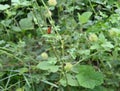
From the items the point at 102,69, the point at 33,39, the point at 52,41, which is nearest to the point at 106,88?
the point at 102,69

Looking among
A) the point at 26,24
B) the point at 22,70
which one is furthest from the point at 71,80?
the point at 26,24

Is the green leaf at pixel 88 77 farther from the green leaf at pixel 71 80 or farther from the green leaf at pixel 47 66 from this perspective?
the green leaf at pixel 47 66

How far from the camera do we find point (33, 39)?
6.10 feet

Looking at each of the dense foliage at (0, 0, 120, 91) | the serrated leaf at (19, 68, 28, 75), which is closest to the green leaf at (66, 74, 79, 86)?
the dense foliage at (0, 0, 120, 91)

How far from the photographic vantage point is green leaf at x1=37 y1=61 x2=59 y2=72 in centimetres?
153

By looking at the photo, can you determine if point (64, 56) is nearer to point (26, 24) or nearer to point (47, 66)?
point (47, 66)

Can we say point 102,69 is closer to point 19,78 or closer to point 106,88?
point 106,88

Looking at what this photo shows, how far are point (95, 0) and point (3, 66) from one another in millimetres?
659

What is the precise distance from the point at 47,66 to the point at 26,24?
18.4 inches

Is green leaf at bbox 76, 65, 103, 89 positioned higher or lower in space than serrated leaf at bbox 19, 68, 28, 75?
lower

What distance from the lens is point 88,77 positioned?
161 centimetres

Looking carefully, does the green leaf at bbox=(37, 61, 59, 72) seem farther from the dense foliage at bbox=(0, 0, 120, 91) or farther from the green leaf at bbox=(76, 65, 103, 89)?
the green leaf at bbox=(76, 65, 103, 89)

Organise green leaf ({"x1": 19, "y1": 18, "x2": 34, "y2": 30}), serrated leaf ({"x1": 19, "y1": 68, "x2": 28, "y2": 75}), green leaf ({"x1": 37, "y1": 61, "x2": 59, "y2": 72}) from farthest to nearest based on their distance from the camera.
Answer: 1. green leaf ({"x1": 19, "y1": 18, "x2": 34, "y2": 30})
2. serrated leaf ({"x1": 19, "y1": 68, "x2": 28, "y2": 75})
3. green leaf ({"x1": 37, "y1": 61, "x2": 59, "y2": 72})

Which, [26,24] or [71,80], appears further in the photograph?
[26,24]
